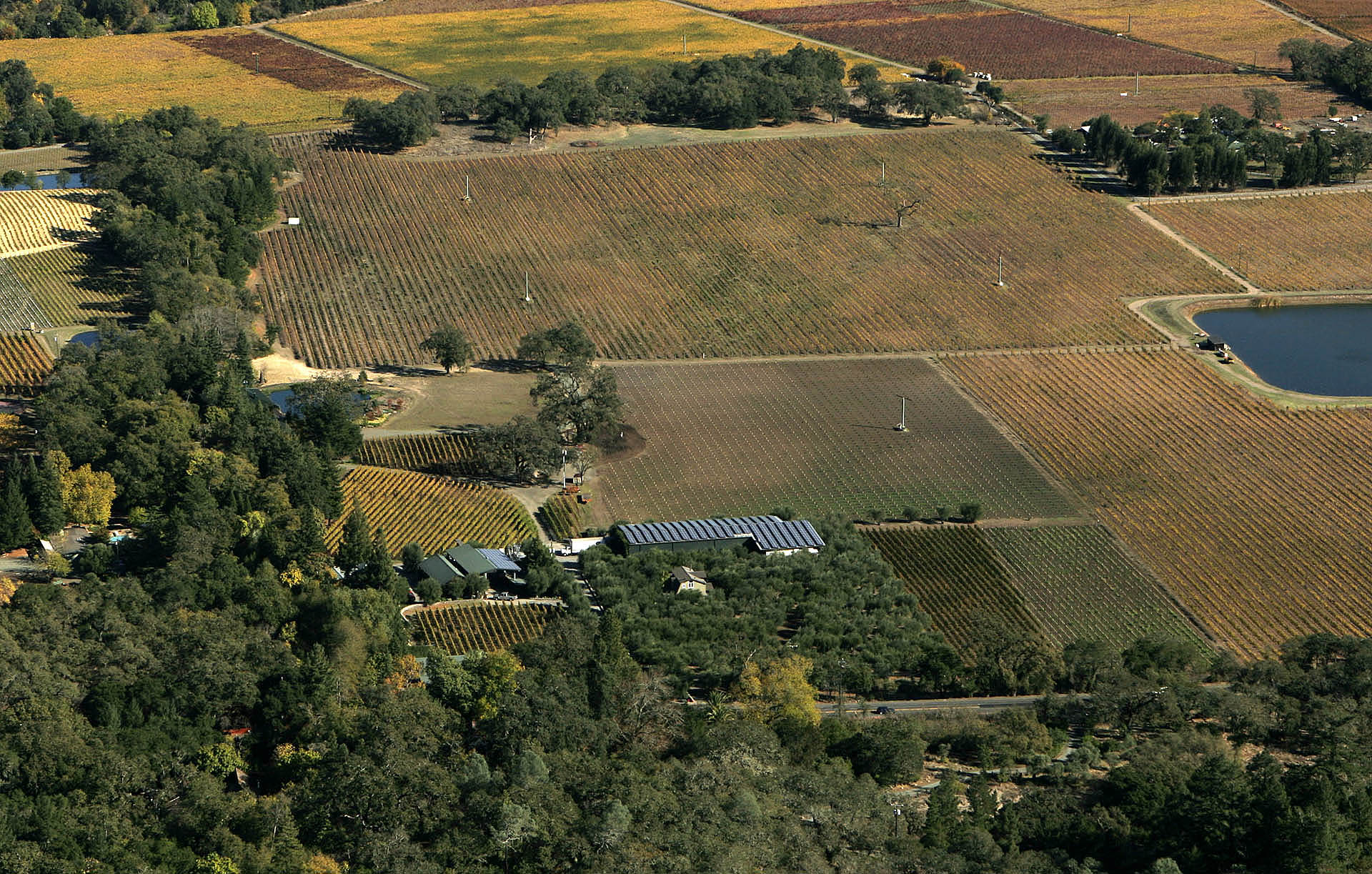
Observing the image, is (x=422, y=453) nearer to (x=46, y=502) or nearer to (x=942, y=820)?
(x=46, y=502)

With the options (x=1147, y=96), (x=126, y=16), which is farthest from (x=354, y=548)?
(x=126, y=16)

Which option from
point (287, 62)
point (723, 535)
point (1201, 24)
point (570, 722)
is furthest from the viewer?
point (1201, 24)

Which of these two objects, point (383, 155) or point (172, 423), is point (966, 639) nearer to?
point (172, 423)

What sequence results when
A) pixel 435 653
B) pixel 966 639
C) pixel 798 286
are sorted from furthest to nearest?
pixel 798 286 < pixel 966 639 < pixel 435 653

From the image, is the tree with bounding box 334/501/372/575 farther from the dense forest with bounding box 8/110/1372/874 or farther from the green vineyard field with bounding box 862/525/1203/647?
the green vineyard field with bounding box 862/525/1203/647

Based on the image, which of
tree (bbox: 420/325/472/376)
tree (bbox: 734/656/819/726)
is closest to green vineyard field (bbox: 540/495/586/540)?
tree (bbox: 734/656/819/726)

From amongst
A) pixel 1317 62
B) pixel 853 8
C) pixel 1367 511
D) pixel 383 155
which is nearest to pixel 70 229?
pixel 383 155
